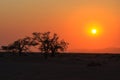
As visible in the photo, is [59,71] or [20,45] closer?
[59,71]

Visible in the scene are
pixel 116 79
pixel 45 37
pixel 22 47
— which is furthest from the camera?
pixel 22 47

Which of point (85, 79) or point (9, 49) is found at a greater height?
point (9, 49)

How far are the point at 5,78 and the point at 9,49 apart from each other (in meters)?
49.2

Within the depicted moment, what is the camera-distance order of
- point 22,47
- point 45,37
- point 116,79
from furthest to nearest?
point 22,47 < point 45,37 < point 116,79

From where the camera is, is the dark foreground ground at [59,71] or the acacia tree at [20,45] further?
the acacia tree at [20,45]

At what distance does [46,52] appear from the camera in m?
69.3

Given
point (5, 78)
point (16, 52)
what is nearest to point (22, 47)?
point (16, 52)

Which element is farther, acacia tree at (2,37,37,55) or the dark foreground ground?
acacia tree at (2,37,37,55)

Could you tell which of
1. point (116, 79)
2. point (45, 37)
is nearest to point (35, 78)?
point (116, 79)

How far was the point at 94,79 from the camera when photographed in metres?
27.7

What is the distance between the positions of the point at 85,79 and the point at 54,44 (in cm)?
4281

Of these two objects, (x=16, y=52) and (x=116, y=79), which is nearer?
(x=116, y=79)

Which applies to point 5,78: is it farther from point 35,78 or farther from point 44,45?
point 44,45

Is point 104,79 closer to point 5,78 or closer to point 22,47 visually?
point 5,78
